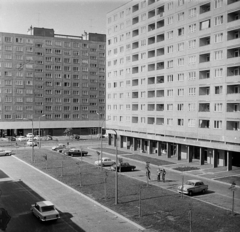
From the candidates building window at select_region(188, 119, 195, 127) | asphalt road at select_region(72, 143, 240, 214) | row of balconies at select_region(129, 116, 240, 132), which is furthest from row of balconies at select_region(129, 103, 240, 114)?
asphalt road at select_region(72, 143, 240, 214)

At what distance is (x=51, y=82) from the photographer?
112m

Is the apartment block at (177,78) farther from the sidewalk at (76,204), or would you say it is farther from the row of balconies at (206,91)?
the sidewalk at (76,204)

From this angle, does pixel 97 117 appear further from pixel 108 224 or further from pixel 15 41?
pixel 108 224

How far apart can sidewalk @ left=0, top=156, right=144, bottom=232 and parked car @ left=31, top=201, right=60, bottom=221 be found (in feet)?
5.27

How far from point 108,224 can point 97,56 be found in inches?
3900

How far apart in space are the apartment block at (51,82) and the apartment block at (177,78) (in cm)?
3553

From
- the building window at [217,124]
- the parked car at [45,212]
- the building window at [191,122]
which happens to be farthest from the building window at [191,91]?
the parked car at [45,212]

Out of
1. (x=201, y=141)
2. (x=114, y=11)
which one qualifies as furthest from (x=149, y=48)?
(x=201, y=141)

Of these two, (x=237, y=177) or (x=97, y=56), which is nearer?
(x=237, y=177)

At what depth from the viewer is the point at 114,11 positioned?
3152 inches

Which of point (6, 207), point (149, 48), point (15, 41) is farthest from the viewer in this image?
point (15, 41)

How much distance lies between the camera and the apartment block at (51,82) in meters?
106

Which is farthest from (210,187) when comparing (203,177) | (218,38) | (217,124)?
(218,38)

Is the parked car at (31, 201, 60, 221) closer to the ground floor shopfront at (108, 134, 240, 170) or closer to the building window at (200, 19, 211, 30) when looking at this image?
the ground floor shopfront at (108, 134, 240, 170)
